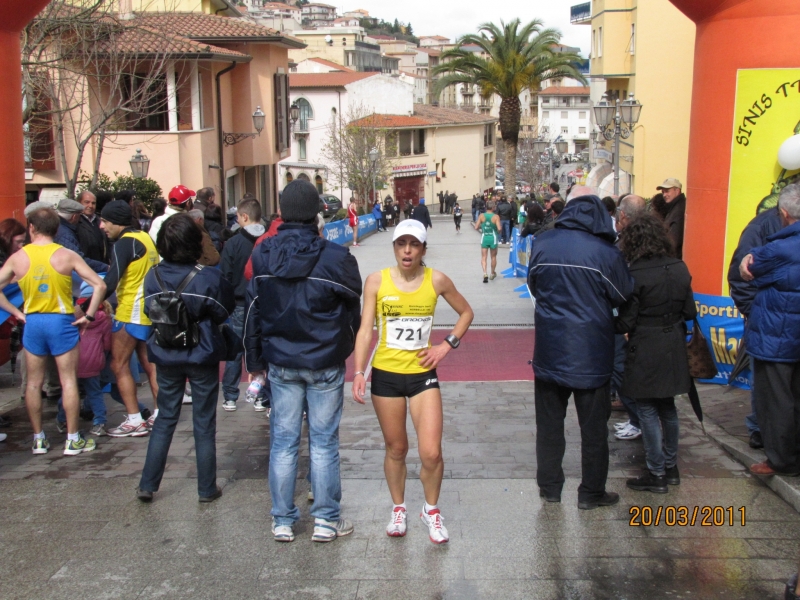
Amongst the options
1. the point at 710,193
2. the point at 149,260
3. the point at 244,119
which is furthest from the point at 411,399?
the point at 244,119

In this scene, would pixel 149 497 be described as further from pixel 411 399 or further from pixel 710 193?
pixel 710 193

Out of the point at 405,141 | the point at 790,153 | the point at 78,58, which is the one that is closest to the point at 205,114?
the point at 78,58

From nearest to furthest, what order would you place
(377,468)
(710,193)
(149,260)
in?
(377,468), (149,260), (710,193)

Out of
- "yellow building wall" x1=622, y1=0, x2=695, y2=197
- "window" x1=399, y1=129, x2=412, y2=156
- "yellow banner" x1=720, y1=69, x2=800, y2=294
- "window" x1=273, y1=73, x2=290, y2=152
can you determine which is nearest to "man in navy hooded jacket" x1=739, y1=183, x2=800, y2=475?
"yellow banner" x1=720, y1=69, x2=800, y2=294

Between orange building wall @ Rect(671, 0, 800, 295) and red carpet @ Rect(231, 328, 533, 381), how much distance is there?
7.15 ft

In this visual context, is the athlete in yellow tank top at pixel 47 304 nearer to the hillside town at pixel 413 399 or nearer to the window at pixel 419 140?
the hillside town at pixel 413 399

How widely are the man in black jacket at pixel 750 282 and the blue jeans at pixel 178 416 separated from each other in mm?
3416

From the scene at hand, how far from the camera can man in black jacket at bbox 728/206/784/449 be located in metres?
5.96

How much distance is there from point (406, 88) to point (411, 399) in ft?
209

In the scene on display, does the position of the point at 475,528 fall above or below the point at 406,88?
below

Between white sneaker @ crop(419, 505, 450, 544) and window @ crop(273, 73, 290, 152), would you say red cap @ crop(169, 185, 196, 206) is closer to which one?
white sneaker @ crop(419, 505, 450, 544)

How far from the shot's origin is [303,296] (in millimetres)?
4617

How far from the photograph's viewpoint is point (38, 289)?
607 cm

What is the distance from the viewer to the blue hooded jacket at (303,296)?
4.62m
